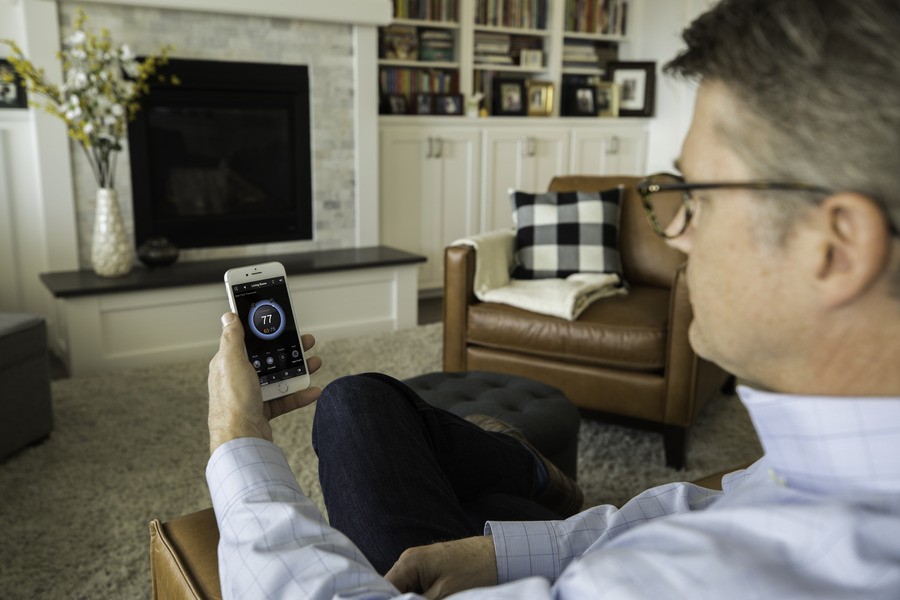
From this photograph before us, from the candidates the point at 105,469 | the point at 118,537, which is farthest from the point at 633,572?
the point at 105,469

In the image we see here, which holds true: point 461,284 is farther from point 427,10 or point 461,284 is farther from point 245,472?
point 427,10

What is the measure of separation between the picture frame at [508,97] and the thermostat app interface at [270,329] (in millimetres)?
3836

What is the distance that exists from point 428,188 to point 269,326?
334 cm

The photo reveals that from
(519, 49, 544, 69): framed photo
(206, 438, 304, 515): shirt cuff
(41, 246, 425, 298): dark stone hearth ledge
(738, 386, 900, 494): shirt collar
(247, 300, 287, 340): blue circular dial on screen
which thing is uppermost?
(519, 49, 544, 69): framed photo

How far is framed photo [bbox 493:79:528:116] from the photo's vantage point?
4.85 metres

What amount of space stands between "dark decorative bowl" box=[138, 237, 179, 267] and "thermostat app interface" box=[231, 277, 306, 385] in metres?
2.44

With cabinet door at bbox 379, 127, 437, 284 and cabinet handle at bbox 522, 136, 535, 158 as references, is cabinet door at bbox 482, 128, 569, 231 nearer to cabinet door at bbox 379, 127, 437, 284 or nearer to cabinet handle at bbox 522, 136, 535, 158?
cabinet handle at bbox 522, 136, 535, 158

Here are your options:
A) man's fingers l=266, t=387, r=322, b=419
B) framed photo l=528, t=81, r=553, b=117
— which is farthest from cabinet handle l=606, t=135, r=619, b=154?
man's fingers l=266, t=387, r=322, b=419

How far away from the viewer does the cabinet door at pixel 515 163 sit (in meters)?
4.68

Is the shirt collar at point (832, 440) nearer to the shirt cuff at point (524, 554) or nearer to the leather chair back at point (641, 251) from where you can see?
the shirt cuff at point (524, 554)

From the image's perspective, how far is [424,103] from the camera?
180 inches

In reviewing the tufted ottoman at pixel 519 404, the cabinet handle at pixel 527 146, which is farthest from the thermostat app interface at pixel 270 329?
the cabinet handle at pixel 527 146

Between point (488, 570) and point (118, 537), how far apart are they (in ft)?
4.44

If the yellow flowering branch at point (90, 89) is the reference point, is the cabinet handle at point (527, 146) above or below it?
below
